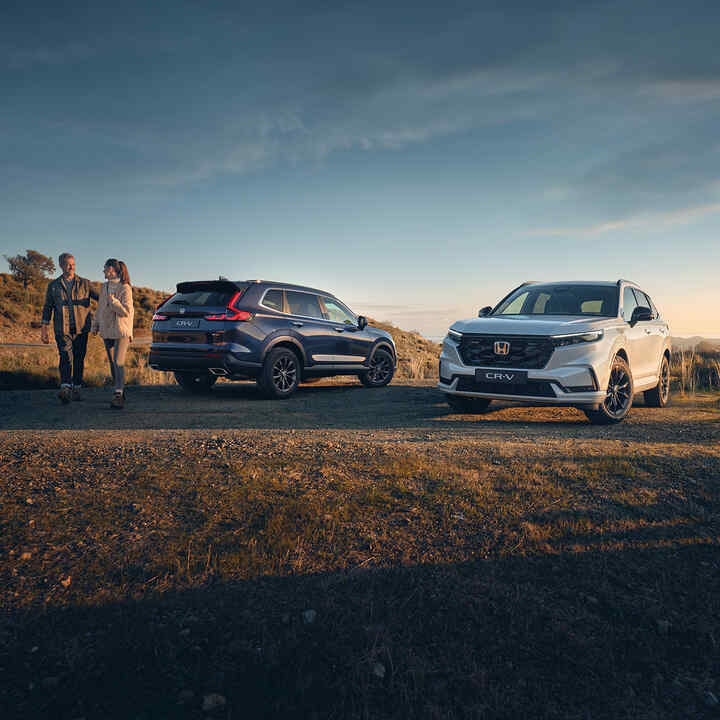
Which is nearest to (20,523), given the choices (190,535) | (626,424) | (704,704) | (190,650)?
(190,535)

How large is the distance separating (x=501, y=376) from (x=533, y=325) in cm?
77

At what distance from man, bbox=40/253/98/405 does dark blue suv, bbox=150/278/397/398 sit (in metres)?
1.15

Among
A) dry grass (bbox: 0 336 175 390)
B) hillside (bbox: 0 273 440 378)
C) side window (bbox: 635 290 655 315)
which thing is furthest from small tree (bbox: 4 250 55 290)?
side window (bbox: 635 290 655 315)

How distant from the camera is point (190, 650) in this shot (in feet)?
9.44

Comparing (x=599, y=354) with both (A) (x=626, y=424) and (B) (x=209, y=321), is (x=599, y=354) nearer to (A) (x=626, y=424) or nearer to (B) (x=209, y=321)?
(A) (x=626, y=424)

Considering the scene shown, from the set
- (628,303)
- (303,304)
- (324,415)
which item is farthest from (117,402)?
(628,303)

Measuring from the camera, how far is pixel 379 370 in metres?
12.7

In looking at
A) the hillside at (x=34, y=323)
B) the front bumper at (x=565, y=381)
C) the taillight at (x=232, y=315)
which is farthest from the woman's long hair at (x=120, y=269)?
the hillside at (x=34, y=323)

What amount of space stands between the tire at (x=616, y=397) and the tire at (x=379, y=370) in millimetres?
5256

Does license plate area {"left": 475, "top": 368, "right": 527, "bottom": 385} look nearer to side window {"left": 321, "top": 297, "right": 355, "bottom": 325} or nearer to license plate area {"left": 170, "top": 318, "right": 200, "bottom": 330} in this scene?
side window {"left": 321, "top": 297, "right": 355, "bottom": 325}

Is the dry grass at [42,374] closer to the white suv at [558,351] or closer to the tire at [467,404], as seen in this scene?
the tire at [467,404]

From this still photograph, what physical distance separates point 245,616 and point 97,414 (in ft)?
18.9

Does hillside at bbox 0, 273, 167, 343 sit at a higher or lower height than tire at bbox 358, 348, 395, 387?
higher

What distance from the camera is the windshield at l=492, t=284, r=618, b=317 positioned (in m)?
Answer: 8.80
